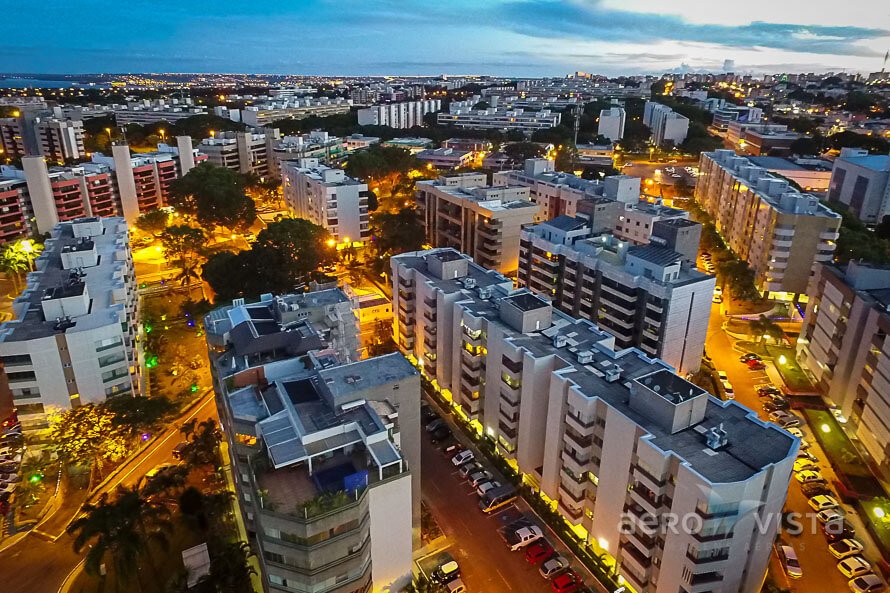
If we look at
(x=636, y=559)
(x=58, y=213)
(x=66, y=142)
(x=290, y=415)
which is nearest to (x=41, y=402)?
(x=290, y=415)

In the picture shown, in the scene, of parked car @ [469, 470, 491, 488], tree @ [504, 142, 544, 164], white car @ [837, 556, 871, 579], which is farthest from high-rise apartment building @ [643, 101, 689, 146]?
parked car @ [469, 470, 491, 488]

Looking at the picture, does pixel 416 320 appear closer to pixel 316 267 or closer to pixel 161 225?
pixel 316 267

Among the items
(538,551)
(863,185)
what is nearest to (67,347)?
(538,551)

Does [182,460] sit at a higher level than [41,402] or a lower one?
lower

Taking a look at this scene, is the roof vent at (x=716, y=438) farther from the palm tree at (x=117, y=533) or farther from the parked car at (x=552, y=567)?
the palm tree at (x=117, y=533)

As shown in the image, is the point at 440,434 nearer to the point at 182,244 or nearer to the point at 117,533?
the point at 117,533

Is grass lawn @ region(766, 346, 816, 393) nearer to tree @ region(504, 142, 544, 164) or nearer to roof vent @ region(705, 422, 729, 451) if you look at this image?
roof vent @ region(705, 422, 729, 451)
